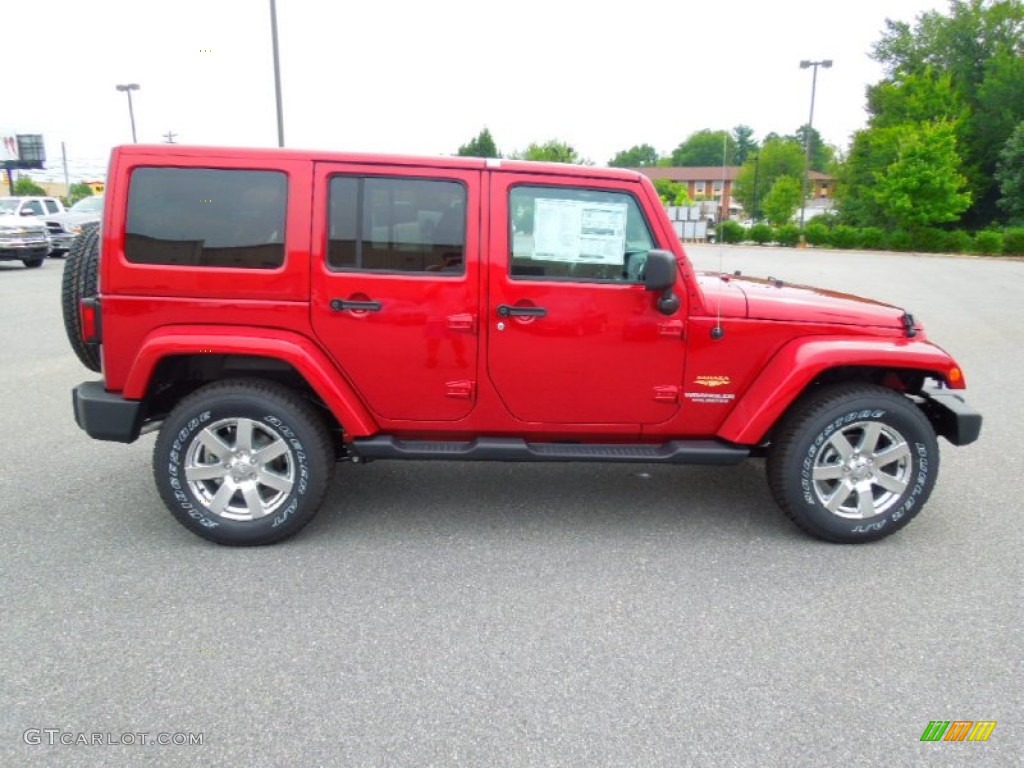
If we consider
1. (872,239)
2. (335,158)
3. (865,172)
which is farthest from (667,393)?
(865,172)

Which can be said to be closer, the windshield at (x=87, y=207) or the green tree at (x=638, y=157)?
the windshield at (x=87, y=207)

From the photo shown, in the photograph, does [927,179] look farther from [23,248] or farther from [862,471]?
[862,471]

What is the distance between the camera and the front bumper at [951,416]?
399 centimetres

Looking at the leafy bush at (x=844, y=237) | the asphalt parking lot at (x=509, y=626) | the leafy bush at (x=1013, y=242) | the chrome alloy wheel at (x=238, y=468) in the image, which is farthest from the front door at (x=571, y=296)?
the leafy bush at (x=844, y=237)

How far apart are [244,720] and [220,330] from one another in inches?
74.6

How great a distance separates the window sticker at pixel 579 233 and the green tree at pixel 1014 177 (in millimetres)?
44615

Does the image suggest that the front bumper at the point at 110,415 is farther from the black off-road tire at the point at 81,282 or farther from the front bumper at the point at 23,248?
the front bumper at the point at 23,248

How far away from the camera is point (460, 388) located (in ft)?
12.7

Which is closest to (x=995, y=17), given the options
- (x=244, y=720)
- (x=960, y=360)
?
(x=960, y=360)

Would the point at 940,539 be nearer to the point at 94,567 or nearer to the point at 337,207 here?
the point at 337,207

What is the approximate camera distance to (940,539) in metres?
4.02

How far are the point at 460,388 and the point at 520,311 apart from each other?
506mm

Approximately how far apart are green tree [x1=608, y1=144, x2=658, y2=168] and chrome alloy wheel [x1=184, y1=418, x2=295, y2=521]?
13302cm

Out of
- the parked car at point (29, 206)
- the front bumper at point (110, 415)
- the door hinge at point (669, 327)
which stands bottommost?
the front bumper at point (110, 415)
